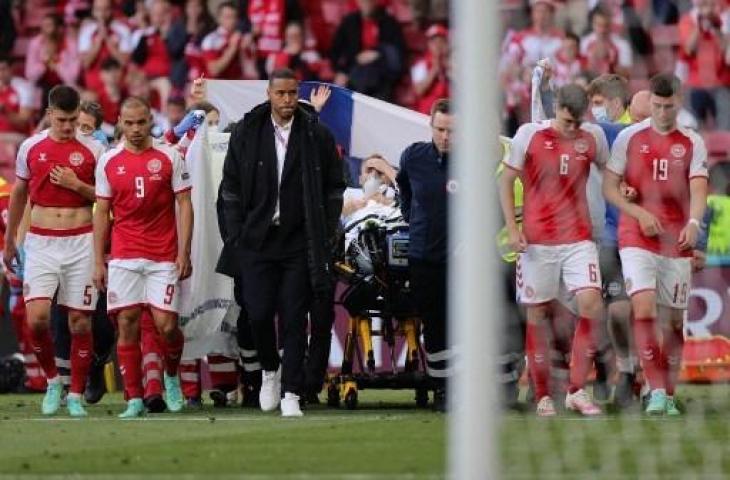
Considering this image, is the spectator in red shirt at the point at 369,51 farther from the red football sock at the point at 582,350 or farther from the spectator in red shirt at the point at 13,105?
the red football sock at the point at 582,350

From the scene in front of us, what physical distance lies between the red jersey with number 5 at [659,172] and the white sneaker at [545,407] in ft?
3.47

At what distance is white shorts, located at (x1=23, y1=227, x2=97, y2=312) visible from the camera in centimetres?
1379

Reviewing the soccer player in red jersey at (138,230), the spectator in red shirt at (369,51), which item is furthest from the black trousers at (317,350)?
the spectator in red shirt at (369,51)

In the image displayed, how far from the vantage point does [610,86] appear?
14.3m

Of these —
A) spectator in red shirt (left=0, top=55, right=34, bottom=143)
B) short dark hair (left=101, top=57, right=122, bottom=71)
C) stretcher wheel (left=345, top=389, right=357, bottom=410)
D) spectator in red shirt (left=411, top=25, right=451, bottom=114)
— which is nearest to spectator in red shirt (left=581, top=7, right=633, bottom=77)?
stretcher wheel (left=345, top=389, right=357, bottom=410)

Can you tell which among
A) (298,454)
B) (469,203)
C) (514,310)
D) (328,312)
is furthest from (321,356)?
(469,203)

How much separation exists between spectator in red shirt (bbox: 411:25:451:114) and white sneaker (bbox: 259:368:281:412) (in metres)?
4.56

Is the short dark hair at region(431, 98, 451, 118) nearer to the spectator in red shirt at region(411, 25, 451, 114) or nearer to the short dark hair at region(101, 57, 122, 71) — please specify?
the spectator in red shirt at region(411, 25, 451, 114)

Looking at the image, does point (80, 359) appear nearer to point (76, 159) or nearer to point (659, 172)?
point (76, 159)

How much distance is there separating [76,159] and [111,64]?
31.9 ft

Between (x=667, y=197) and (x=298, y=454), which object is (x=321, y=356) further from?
(x=298, y=454)

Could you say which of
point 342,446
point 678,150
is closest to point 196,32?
point 678,150

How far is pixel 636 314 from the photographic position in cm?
1323

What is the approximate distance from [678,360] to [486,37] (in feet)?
20.5
